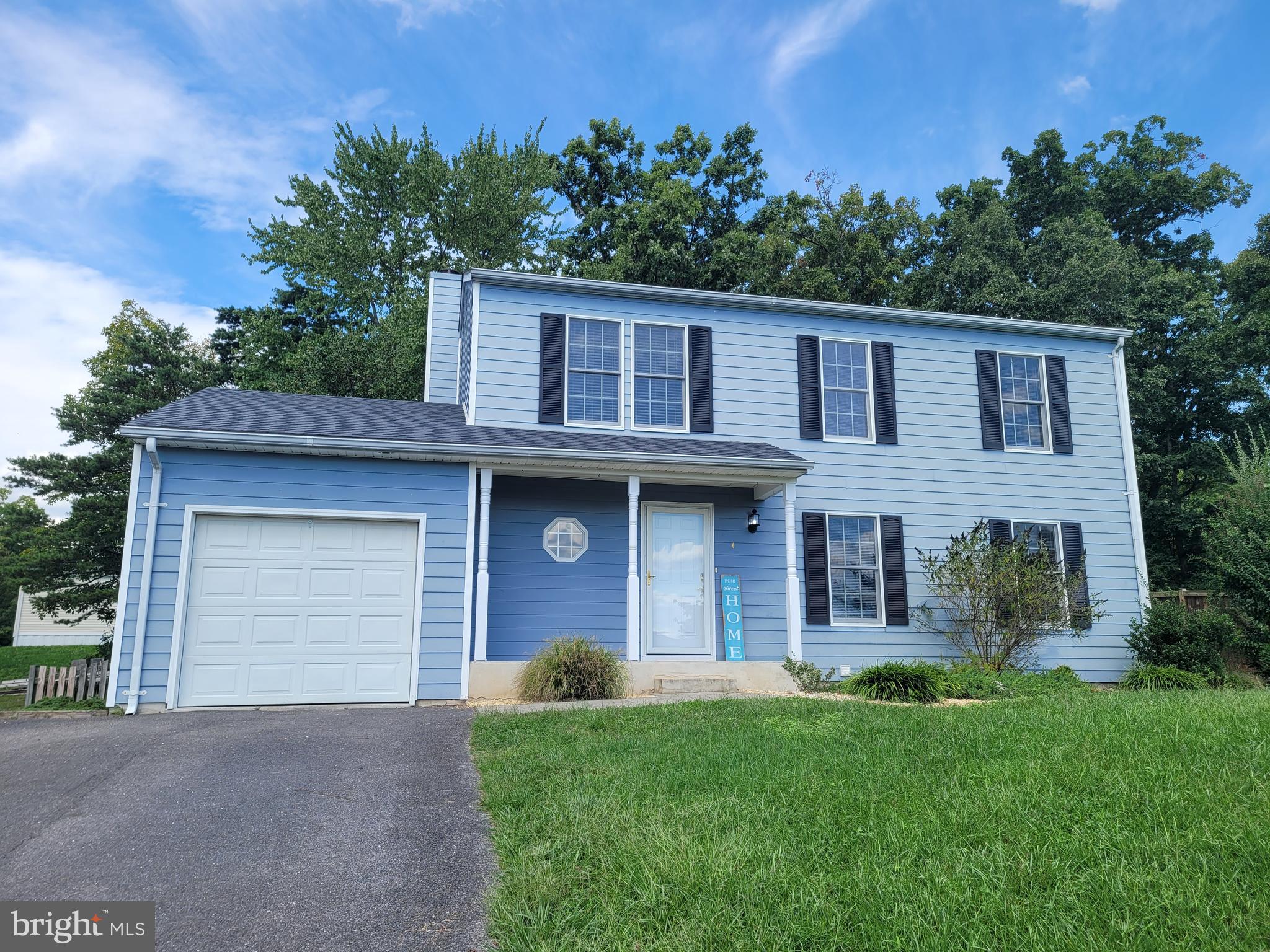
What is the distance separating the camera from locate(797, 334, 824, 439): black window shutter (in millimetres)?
11551

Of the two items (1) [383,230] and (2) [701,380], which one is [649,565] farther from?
(1) [383,230]

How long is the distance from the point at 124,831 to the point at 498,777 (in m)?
1.93

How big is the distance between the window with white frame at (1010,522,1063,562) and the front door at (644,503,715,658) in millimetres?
4775

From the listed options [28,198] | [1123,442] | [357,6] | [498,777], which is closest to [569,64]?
[357,6]

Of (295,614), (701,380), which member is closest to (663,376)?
(701,380)

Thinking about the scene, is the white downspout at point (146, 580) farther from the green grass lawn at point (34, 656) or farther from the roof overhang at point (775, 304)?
the green grass lawn at point (34, 656)

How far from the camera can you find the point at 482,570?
9094mm

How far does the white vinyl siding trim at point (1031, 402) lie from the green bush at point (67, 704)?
1211 centimetres

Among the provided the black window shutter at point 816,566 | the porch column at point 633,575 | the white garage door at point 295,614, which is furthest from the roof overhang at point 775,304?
the white garage door at point 295,614

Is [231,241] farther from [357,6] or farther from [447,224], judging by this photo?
[357,6]

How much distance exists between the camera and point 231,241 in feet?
78.2

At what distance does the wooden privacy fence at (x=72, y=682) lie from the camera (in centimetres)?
805

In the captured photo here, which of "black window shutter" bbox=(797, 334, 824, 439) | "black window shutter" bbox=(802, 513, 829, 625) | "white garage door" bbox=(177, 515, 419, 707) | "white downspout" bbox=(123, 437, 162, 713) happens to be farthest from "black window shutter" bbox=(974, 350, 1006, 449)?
"white downspout" bbox=(123, 437, 162, 713)

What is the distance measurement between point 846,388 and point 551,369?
4.44 meters
